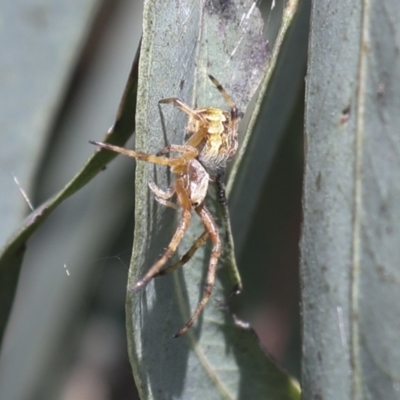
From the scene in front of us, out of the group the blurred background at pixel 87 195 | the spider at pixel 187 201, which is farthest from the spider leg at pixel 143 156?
the blurred background at pixel 87 195

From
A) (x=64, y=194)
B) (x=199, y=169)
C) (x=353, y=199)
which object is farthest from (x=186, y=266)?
(x=353, y=199)

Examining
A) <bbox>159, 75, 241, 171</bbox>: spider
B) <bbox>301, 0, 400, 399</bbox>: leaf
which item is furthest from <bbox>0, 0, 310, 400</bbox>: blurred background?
<bbox>301, 0, 400, 399</bbox>: leaf

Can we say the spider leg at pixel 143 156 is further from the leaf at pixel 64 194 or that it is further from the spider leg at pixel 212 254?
the spider leg at pixel 212 254

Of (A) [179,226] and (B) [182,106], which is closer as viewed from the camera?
(B) [182,106]

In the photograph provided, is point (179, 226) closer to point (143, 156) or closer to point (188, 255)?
point (188, 255)

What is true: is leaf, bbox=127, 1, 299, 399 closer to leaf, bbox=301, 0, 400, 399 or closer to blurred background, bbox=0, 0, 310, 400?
leaf, bbox=301, 0, 400, 399

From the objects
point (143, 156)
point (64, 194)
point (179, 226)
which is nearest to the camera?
point (143, 156)
